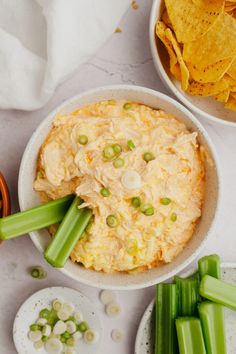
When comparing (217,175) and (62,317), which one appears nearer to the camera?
(217,175)

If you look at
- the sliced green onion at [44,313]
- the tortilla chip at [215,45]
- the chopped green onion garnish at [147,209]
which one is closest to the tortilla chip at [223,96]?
the tortilla chip at [215,45]

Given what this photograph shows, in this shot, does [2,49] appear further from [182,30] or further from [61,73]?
[182,30]

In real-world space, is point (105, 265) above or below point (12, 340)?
above

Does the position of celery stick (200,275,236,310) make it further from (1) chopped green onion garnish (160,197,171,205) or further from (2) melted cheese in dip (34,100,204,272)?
(1) chopped green onion garnish (160,197,171,205)

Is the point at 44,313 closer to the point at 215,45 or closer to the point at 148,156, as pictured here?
the point at 148,156

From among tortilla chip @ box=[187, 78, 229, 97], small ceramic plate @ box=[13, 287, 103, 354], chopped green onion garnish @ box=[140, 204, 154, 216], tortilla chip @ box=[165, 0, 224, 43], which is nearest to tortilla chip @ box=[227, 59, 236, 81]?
tortilla chip @ box=[187, 78, 229, 97]

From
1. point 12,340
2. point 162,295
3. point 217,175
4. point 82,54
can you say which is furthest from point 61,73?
point 12,340

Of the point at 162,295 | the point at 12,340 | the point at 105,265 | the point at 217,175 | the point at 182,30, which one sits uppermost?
the point at 182,30
